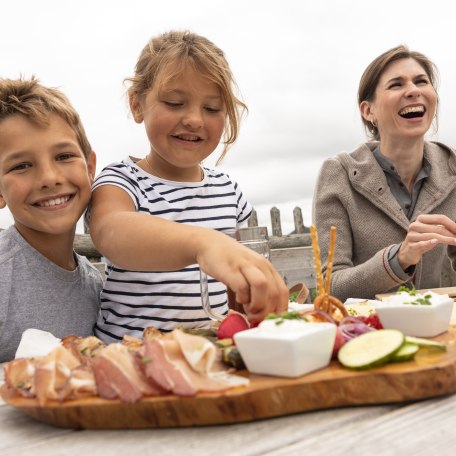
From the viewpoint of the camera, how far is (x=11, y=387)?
47.1 inches

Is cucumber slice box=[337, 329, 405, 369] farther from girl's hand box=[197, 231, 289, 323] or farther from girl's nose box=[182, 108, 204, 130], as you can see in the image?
girl's nose box=[182, 108, 204, 130]

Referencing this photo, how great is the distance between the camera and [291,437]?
91cm

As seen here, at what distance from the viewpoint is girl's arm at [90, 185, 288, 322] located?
122cm

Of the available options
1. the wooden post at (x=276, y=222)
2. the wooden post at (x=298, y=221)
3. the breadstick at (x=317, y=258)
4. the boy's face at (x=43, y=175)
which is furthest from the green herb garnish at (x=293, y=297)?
the wooden post at (x=298, y=221)

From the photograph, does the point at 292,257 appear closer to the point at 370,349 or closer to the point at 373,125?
the point at 373,125

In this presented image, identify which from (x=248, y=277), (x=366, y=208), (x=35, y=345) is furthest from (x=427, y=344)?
(x=366, y=208)

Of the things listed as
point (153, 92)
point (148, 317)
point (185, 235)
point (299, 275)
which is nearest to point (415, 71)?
point (153, 92)

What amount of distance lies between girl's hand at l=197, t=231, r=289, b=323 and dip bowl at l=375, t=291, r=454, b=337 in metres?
0.25

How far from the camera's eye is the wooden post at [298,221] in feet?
28.1

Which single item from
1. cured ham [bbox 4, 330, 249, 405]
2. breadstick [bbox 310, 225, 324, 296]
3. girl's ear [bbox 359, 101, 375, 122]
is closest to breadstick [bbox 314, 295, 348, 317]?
breadstick [bbox 310, 225, 324, 296]

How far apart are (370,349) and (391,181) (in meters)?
2.49

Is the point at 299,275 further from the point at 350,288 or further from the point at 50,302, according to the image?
the point at 50,302

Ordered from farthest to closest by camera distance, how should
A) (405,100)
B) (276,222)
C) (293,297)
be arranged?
(276,222) → (405,100) → (293,297)

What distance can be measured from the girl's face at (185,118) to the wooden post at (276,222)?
231 inches
